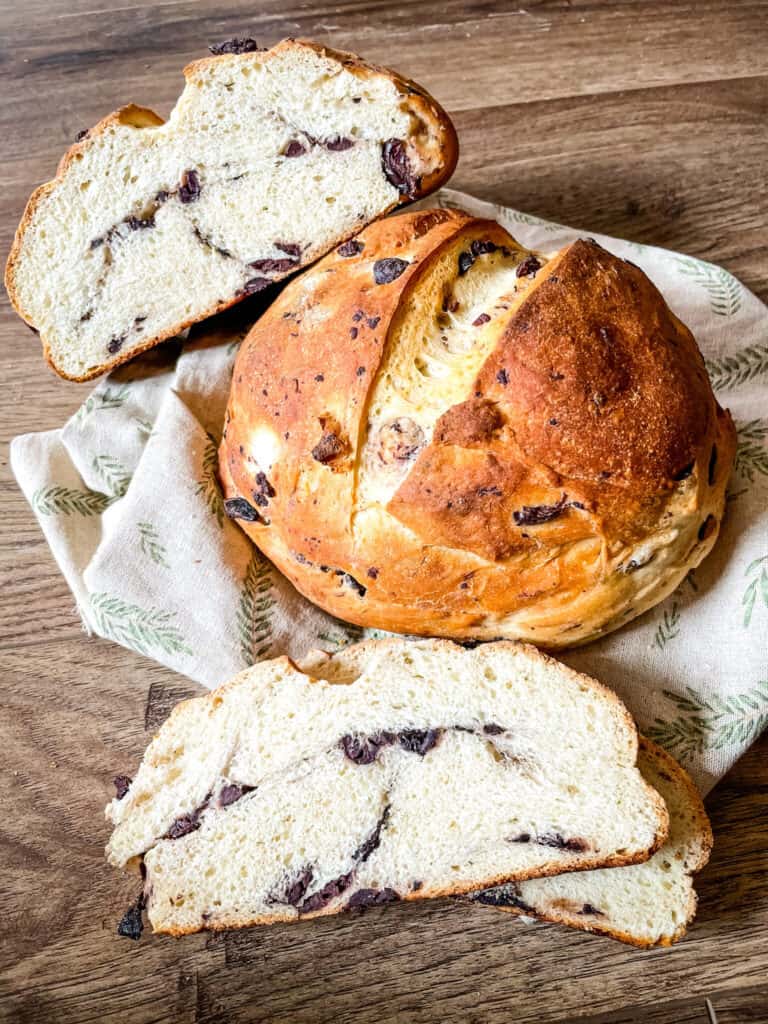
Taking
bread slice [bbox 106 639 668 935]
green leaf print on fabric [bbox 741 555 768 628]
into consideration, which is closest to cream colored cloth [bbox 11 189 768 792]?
green leaf print on fabric [bbox 741 555 768 628]

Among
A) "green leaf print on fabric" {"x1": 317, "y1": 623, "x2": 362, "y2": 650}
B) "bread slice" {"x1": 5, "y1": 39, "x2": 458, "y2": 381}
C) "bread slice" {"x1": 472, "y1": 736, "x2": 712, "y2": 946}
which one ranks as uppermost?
"bread slice" {"x1": 5, "y1": 39, "x2": 458, "y2": 381}

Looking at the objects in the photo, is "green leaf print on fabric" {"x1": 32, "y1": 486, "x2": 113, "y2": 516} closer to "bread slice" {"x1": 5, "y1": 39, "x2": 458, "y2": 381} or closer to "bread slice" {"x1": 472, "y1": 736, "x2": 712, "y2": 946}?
"bread slice" {"x1": 5, "y1": 39, "x2": 458, "y2": 381}

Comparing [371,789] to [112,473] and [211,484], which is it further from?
[112,473]

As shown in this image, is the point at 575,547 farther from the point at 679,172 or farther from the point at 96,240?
the point at 679,172

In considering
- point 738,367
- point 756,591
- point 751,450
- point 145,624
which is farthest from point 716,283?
point 145,624

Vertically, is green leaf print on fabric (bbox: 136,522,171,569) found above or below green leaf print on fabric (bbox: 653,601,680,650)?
above

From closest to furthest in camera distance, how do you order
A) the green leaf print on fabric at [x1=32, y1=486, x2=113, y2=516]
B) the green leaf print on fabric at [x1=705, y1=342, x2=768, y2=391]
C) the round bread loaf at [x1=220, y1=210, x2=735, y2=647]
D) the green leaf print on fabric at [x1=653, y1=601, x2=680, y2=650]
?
the round bread loaf at [x1=220, y1=210, x2=735, y2=647] → the green leaf print on fabric at [x1=653, y1=601, x2=680, y2=650] → the green leaf print on fabric at [x1=32, y1=486, x2=113, y2=516] → the green leaf print on fabric at [x1=705, y1=342, x2=768, y2=391]

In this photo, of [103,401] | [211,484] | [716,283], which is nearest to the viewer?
[211,484]
